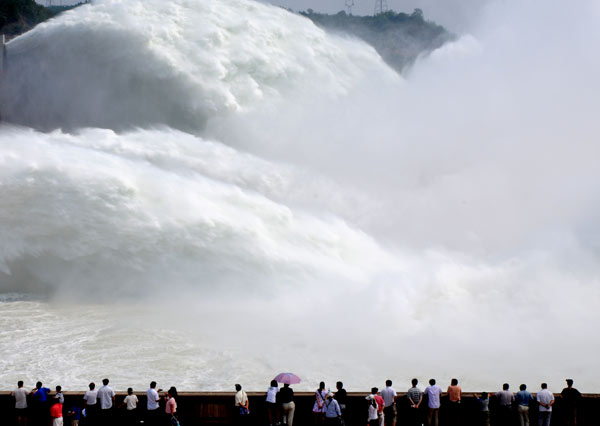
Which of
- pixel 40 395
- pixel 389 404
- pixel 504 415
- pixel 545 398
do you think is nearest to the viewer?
pixel 40 395

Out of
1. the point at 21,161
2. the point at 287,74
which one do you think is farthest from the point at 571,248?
the point at 21,161

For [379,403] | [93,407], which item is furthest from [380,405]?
[93,407]

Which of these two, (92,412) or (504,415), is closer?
(92,412)

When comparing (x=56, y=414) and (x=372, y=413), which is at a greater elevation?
(x=372, y=413)

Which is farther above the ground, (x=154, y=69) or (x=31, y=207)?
(x=154, y=69)

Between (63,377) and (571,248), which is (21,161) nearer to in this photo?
(63,377)

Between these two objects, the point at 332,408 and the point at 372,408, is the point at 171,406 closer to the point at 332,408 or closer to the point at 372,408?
the point at 332,408

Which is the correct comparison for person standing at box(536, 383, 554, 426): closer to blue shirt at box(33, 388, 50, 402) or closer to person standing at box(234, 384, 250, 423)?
person standing at box(234, 384, 250, 423)
